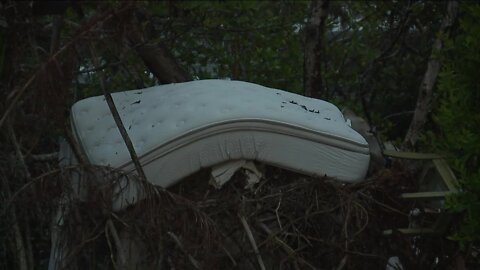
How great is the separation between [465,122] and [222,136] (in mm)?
1111

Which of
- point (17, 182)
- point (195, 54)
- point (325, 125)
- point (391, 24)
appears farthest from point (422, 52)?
point (17, 182)

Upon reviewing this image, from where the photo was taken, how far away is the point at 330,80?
711 cm

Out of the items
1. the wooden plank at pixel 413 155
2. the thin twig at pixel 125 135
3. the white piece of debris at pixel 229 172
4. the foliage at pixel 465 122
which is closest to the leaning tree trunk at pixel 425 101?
the wooden plank at pixel 413 155

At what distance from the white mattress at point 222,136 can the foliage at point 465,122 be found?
0.47 meters

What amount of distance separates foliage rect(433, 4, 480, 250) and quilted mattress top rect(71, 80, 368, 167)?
1.55 ft

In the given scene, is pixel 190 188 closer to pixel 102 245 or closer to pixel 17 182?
pixel 102 245

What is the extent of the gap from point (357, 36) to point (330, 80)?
2.03 ft

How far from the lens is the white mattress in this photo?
389 cm

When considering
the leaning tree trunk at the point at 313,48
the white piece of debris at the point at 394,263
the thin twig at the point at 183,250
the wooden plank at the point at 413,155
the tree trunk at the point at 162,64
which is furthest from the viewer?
the leaning tree trunk at the point at 313,48

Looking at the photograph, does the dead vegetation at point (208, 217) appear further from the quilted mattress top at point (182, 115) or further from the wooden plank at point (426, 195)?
the quilted mattress top at point (182, 115)

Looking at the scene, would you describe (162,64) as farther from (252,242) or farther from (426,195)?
(426,195)

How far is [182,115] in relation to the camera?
13.1ft

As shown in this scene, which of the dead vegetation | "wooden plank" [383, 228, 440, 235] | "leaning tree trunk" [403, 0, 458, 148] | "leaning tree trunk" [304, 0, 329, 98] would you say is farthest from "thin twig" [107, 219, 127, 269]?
"leaning tree trunk" [304, 0, 329, 98]

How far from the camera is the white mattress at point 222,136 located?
3.89m
